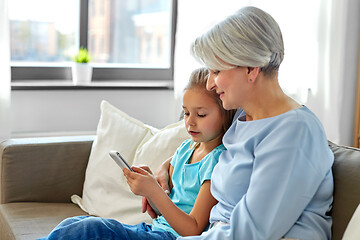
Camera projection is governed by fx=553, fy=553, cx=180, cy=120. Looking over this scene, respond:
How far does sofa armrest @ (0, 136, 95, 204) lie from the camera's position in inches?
89.3

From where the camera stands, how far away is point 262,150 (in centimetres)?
129

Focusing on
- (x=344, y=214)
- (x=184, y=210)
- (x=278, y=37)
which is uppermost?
(x=278, y=37)

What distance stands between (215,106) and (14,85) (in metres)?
1.83

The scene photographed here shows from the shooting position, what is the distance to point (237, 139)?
144 cm

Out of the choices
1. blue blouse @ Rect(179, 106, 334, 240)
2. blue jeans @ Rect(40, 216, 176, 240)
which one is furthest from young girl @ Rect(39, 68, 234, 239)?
blue blouse @ Rect(179, 106, 334, 240)

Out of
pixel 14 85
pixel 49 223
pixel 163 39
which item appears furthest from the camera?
pixel 163 39

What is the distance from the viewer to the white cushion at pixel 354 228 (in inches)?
45.2

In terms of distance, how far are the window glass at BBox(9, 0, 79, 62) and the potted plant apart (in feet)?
0.59

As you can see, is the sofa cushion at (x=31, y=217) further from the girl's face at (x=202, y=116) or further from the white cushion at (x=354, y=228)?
the white cushion at (x=354, y=228)

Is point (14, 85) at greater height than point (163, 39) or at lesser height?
lesser

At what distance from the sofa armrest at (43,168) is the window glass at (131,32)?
131 centimetres

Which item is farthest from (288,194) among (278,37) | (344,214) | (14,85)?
(14,85)

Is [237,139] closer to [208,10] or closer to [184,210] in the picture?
[184,210]

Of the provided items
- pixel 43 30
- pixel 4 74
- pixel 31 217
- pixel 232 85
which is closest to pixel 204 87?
pixel 232 85
